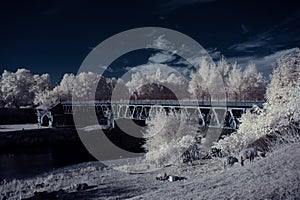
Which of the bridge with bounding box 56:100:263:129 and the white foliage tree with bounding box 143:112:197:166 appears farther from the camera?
the bridge with bounding box 56:100:263:129

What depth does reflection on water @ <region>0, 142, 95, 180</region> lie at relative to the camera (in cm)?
3622

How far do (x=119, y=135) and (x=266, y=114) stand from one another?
159 feet

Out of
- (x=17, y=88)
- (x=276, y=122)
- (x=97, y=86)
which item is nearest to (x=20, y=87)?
(x=17, y=88)

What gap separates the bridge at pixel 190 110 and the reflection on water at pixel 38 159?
11000 millimetres

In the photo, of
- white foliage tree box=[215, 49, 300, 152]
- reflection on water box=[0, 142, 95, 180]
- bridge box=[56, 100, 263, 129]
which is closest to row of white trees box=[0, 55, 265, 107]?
bridge box=[56, 100, 263, 129]

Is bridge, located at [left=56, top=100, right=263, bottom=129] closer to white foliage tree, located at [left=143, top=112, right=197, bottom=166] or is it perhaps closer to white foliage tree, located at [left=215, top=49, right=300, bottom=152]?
white foliage tree, located at [left=143, top=112, right=197, bottom=166]

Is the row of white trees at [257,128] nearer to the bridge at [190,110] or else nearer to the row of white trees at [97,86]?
the bridge at [190,110]

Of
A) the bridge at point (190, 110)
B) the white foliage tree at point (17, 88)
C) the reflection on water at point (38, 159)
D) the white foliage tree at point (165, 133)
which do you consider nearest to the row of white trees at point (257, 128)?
the white foliage tree at point (165, 133)

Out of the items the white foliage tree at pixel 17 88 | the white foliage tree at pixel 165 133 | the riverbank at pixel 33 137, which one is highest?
the white foliage tree at pixel 17 88

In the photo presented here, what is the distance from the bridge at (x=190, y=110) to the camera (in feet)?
99.8

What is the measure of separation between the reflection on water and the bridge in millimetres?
11000

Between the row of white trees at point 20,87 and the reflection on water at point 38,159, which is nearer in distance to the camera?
the reflection on water at point 38,159

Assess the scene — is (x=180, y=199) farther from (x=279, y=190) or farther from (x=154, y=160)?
(x=154, y=160)

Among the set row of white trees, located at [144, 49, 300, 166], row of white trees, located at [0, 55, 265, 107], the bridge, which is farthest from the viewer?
row of white trees, located at [0, 55, 265, 107]
